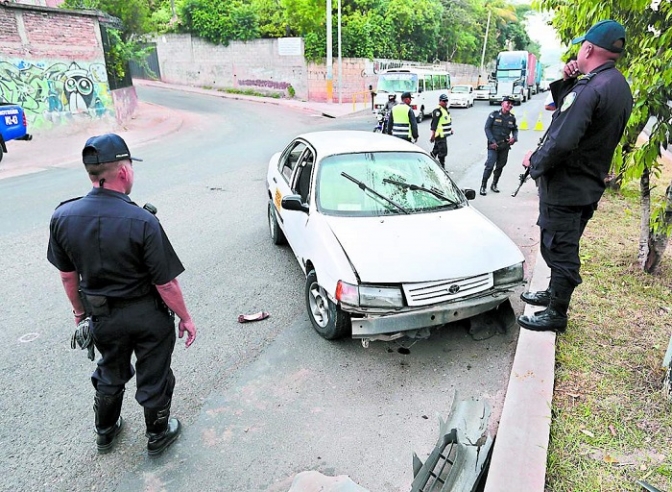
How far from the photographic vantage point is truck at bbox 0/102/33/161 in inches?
445

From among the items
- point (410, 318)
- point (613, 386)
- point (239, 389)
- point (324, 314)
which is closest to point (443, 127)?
point (324, 314)

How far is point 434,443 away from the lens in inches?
113

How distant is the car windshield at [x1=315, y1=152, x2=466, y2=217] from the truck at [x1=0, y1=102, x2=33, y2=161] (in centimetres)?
1041

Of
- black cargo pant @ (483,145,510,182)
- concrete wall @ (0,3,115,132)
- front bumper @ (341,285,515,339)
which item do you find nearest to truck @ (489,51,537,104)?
concrete wall @ (0,3,115,132)

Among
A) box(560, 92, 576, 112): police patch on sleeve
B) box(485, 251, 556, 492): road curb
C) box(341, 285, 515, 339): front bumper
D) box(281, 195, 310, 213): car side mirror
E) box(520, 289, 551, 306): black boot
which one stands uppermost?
box(560, 92, 576, 112): police patch on sleeve

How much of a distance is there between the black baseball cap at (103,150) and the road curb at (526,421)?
8.11 ft

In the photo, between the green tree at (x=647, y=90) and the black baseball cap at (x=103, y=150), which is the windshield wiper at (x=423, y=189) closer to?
the green tree at (x=647, y=90)

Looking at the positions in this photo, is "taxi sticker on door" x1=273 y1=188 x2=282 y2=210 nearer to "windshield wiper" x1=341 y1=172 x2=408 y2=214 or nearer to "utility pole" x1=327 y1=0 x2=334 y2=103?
"windshield wiper" x1=341 y1=172 x2=408 y2=214

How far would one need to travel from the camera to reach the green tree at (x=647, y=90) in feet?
12.0

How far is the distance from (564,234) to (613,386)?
107 centimetres

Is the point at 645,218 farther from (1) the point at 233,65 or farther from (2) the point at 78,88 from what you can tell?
(1) the point at 233,65

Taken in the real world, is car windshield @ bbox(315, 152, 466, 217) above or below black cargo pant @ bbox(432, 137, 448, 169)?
above

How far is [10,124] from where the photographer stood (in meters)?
11.5

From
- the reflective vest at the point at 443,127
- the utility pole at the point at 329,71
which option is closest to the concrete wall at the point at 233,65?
the utility pole at the point at 329,71
